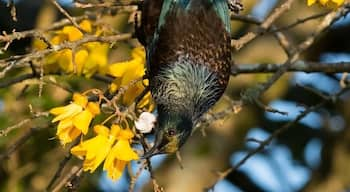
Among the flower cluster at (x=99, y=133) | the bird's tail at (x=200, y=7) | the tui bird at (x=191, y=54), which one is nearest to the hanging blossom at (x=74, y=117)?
the flower cluster at (x=99, y=133)

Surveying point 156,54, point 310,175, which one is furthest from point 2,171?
point 310,175

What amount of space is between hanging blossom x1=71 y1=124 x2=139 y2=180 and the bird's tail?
376 mm

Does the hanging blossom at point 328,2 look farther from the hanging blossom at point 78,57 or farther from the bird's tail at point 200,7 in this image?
the hanging blossom at point 78,57

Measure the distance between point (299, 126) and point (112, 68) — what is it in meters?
1.86

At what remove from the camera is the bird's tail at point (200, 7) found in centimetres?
207

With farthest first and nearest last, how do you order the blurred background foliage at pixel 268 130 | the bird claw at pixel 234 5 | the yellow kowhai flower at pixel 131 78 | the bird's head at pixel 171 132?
the blurred background foliage at pixel 268 130 → the bird claw at pixel 234 5 → the yellow kowhai flower at pixel 131 78 → the bird's head at pixel 171 132

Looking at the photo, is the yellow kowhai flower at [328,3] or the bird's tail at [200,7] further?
the bird's tail at [200,7]

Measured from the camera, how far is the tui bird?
2035 mm

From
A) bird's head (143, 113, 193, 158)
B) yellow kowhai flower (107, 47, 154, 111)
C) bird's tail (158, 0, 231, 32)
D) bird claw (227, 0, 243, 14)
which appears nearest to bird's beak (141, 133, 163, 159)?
bird's head (143, 113, 193, 158)

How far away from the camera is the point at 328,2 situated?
1921mm

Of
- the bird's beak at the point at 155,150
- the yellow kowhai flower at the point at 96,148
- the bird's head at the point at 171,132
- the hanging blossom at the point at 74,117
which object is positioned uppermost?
the hanging blossom at the point at 74,117

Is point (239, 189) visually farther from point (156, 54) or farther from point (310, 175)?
point (156, 54)

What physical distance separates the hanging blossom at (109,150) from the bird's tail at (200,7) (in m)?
0.38

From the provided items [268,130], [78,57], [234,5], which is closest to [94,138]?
[78,57]
